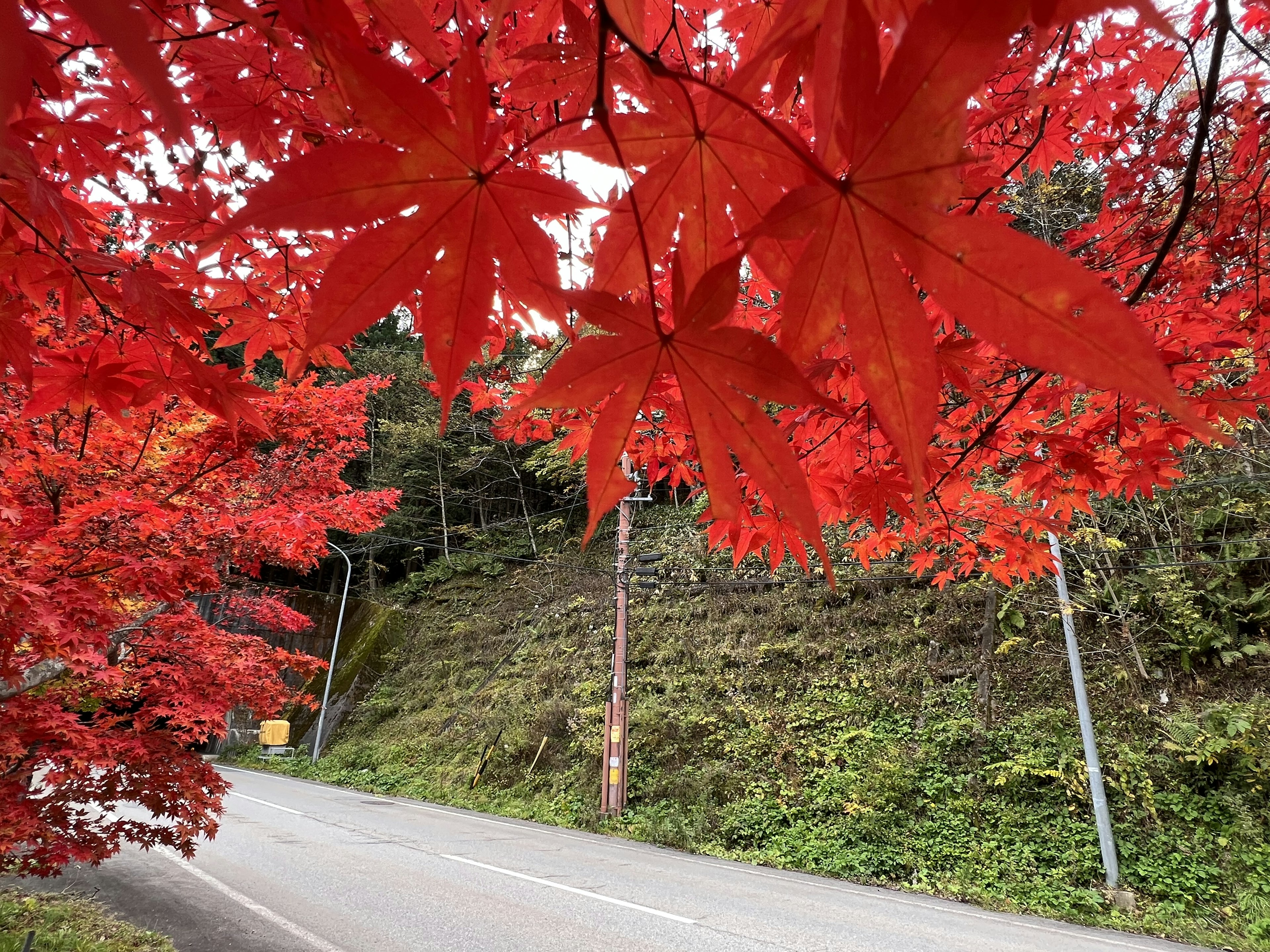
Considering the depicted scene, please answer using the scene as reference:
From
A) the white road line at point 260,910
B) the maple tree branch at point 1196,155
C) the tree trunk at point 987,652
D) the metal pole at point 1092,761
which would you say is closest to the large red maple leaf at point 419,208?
the maple tree branch at point 1196,155

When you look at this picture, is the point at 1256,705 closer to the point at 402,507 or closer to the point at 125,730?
the point at 125,730

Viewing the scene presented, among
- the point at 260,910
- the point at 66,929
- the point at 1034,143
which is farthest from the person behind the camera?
the point at 260,910

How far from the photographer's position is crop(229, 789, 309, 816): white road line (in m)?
7.66

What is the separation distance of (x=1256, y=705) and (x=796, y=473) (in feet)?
22.1

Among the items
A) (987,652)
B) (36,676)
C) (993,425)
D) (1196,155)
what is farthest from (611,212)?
(987,652)

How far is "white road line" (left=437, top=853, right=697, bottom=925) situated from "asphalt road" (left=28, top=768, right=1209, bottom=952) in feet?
0.06

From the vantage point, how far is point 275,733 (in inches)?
445

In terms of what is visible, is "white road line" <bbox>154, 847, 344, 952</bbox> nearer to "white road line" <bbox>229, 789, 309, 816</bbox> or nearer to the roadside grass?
the roadside grass

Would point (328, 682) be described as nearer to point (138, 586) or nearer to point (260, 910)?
point (260, 910)

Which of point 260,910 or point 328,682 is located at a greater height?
point 328,682

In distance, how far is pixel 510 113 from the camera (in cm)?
104

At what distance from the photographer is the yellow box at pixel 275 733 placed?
11.3 metres

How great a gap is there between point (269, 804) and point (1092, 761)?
28.3 ft

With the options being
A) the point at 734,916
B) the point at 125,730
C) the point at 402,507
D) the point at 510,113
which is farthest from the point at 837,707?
the point at 402,507
